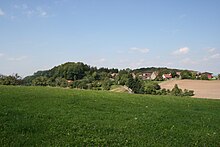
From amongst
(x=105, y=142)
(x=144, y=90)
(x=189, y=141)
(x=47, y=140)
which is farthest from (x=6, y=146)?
(x=144, y=90)

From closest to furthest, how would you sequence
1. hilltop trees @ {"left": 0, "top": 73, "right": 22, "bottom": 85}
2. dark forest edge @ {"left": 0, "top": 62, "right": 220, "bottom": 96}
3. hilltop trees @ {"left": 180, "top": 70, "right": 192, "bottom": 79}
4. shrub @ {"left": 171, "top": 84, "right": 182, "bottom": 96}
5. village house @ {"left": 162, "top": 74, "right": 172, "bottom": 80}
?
hilltop trees @ {"left": 0, "top": 73, "right": 22, "bottom": 85} → dark forest edge @ {"left": 0, "top": 62, "right": 220, "bottom": 96} → shrub @ {"left": 171, "top": 84, "right": 182, "bottom": 96} → hilltop trees @ {"left": 180, "top": 70, "right": 192, "bottom": 79} → village house @ {"left": 162, "top": 74, "right": 172, "bottom": 80}

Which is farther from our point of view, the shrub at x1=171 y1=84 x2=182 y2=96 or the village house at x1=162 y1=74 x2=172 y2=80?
the village house at x1=162 y1=74 x2=172 y2=80

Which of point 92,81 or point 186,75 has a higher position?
point 186,75

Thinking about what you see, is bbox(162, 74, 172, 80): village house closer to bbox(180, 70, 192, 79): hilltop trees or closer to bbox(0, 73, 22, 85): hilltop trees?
bbox(180, 70, 192, 79): hilltop trees

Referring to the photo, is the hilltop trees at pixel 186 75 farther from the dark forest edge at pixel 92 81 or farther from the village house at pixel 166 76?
the village house at pixel 166 76

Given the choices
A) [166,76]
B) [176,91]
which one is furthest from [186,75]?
[176,91]

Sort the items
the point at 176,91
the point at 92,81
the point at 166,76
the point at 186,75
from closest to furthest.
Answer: the point at 176,91
the point at 92,81
the point at 186,75
the point at 166,76

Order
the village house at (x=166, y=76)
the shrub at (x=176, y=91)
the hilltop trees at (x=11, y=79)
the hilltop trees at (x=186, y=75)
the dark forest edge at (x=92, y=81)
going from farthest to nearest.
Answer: the village house at (x=166, y=76)
the hilltop trees at (x=186, y=75)
the shrub at (x=176, y=91)
the dark forest edge at (x=92, y=81)
the hilltop trees at (x=11, y=79)

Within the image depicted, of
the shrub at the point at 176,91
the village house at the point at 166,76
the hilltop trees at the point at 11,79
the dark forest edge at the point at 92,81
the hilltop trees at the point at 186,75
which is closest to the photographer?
the hilltop trees at the point at 11,79

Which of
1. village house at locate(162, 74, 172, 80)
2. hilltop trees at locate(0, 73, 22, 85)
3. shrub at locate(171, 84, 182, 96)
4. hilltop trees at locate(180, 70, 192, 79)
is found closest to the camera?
hilltop trees at locate(0, 73, 22, 85)

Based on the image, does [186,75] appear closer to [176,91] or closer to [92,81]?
[176,91]

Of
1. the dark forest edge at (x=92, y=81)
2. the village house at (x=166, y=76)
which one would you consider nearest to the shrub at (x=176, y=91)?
the dark forest edge at (x=92, y=81)

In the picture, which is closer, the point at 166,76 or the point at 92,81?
the point at 92,81

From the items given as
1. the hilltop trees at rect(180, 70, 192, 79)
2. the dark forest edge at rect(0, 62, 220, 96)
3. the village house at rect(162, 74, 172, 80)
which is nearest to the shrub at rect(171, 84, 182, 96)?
the dark forest edge at rect(0, 62, 220, 96)
